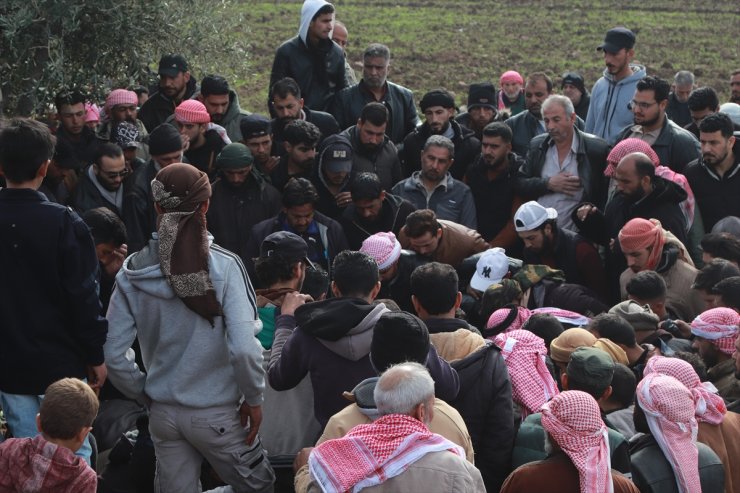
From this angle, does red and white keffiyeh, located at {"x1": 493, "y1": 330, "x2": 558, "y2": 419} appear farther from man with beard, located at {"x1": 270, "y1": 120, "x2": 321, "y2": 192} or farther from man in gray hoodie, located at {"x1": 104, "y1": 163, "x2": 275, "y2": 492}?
man with beard, located at {"x1": 270, "y1": 120, "x2": 321, "y2": 192}

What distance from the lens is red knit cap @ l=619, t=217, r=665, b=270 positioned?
748 cm

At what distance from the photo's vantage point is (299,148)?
870 cm

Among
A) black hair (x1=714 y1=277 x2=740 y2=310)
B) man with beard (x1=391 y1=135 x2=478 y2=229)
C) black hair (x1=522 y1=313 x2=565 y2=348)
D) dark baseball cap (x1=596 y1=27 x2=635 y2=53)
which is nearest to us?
black hair (x1=522 y1=313 x2=565 y2=348)

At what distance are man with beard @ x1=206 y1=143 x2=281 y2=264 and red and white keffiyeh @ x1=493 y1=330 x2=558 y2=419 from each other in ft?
10.3

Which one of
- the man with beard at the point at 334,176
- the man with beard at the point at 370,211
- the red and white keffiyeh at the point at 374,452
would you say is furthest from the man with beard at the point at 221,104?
the red and white keffiyeh at the point at 374,452

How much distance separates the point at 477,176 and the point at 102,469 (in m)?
4.38

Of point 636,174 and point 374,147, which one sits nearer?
point 636,174

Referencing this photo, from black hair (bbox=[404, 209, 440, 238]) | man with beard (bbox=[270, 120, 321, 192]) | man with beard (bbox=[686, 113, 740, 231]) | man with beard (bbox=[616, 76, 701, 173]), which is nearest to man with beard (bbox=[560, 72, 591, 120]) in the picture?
man with beard (bbox=[616, 76, 701, 173])

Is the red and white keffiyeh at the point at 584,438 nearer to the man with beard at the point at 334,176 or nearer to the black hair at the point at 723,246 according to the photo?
the black hair at the point at 723,246

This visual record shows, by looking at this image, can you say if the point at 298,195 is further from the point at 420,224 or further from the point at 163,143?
the point at 163,143

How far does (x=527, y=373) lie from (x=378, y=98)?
502 centimetres

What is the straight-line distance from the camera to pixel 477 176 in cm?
924

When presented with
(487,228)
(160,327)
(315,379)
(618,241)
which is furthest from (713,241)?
(160,327)

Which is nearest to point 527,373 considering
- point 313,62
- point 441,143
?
point 441,143
